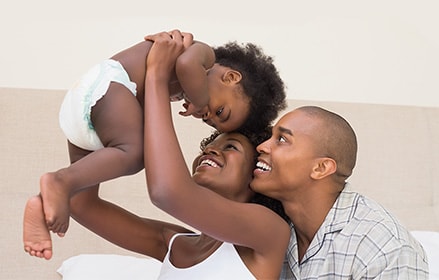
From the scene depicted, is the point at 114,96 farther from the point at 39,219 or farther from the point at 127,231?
the point at 127,231

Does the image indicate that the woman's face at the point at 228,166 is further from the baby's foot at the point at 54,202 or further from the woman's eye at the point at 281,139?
the baby's foot at the point at 54,202

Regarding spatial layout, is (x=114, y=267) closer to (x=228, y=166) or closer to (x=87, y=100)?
(x=228, y=166)

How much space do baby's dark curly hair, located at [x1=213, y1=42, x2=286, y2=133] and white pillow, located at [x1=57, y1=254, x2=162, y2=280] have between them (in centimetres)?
73

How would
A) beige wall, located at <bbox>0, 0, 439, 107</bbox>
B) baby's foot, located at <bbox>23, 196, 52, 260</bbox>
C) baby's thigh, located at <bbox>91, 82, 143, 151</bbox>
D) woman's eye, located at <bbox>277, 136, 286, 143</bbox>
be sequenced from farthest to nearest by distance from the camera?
beige wall, located at <bbox>0, 0, 439, 107</bbox>, woman's eye, located at <bbox>277, 136, 286, 143</bbox>, baby's thigh, located at <bbox>91, 82, 143, 151</bbox>, baby's foot, located at <bbox>23, 196, 52, 260</bbox>

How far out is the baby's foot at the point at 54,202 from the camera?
1.39m

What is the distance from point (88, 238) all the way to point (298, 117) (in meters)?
1.03

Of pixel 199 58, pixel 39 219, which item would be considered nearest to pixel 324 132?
pixel 199 58

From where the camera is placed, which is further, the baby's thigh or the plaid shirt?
the plaid shirt

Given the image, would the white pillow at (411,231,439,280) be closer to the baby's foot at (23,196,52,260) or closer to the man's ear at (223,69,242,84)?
the man's ear at (223,69,242,84)

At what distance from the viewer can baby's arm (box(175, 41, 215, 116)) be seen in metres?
1.62

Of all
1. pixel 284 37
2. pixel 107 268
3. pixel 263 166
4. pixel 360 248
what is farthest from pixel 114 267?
pixel 284 37

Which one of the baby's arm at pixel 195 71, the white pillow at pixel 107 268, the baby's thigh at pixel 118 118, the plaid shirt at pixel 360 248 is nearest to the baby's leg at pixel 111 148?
the baby's thigh at pixel 118 118

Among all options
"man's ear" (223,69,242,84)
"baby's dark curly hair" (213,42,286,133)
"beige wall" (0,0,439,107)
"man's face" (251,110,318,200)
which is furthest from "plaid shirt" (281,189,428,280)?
"beige wall" (0,0,439,107)

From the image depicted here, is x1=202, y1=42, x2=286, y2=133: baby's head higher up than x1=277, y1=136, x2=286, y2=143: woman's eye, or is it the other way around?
x1=202, y1=42, x2=286, y2=133: baby's head
